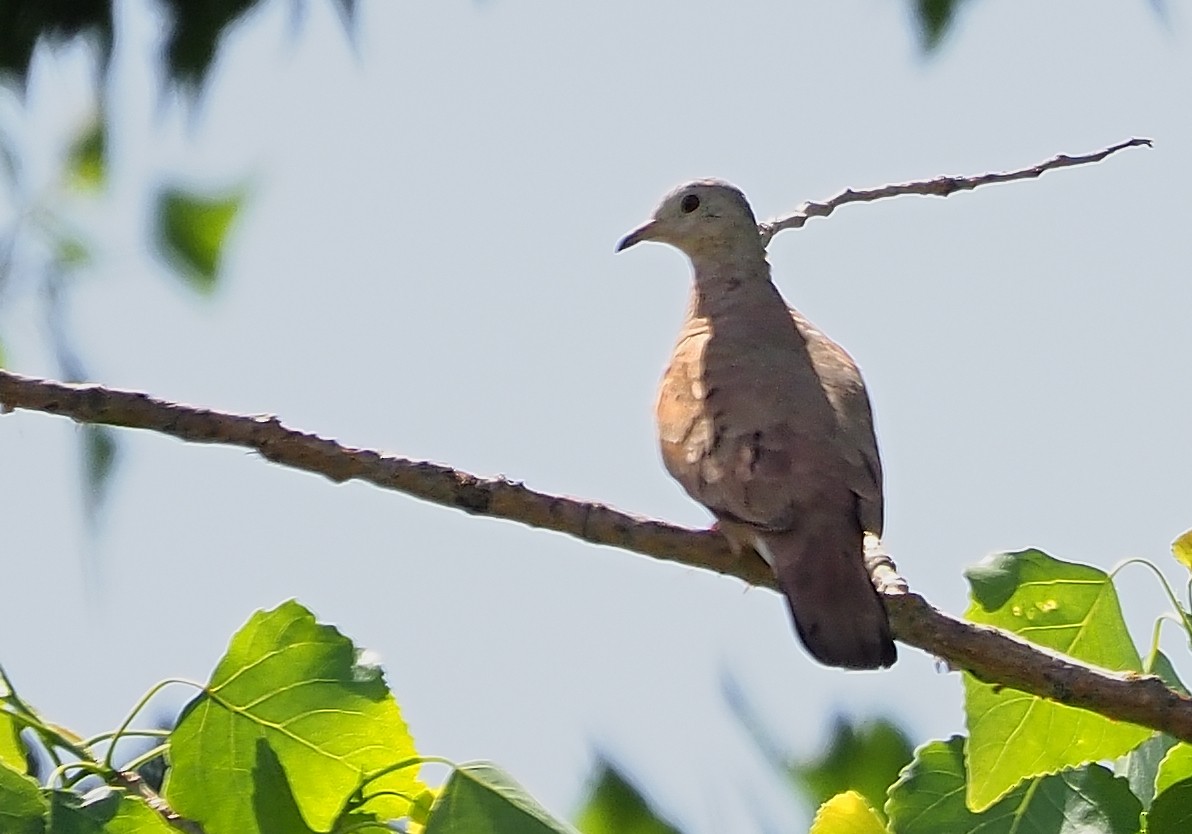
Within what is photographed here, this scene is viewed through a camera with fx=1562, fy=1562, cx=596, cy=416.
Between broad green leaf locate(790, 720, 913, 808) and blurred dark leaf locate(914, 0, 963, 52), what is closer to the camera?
broad green leaf locate(790, 720, 913, 808)

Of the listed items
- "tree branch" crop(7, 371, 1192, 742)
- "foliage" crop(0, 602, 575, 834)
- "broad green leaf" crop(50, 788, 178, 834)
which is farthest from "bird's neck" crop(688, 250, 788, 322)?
"broad green leaf" crop(50, 788, 178, 834)

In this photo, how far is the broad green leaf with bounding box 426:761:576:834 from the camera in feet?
3.94

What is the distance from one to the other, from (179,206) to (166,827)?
294 centimetres

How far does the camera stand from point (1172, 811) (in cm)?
123

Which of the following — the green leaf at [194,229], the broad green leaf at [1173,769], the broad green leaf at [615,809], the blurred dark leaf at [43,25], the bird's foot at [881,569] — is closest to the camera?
the broad green leaf at [1173,769]

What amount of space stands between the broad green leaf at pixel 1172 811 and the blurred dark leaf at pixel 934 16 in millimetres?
2962

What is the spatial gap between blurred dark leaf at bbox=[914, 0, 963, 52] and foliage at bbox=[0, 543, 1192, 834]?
8.94ft

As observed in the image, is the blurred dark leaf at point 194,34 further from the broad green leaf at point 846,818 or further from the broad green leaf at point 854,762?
the broad green leaf at point 846,818

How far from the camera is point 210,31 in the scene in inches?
186

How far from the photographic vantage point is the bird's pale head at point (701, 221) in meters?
3.33

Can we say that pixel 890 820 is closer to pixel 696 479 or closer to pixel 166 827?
pixel 166 827

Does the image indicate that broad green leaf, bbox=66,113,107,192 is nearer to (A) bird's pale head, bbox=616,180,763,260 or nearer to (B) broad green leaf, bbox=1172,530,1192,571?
(A) bird's pale head, bbox=616,180,763,260

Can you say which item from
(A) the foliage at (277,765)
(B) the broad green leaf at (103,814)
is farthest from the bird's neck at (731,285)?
(B) the broad green leaf at (103,814)

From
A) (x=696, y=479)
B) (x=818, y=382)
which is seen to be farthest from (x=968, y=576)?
(x=818, y=382)
